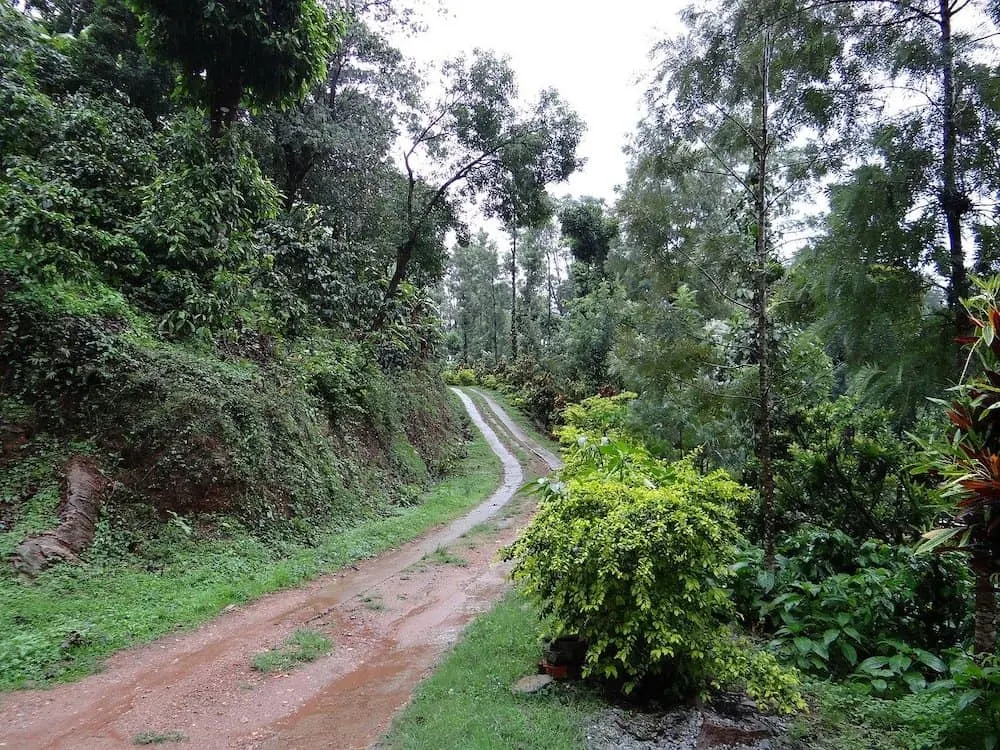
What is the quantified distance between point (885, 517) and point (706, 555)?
2.89 meters

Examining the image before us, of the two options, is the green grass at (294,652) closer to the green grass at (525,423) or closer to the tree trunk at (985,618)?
the tree trunk at (985,618)

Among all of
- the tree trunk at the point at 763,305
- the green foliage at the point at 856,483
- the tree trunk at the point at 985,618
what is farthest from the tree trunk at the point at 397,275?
the tree trunk at the point at 985,618

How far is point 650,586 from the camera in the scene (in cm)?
367

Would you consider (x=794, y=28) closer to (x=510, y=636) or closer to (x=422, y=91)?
(x=510, y=636)

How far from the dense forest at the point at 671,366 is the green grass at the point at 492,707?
1.15ft

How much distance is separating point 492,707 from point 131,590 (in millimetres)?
4329

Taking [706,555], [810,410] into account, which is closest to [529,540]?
[706,555]

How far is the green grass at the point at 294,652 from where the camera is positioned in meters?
4.95

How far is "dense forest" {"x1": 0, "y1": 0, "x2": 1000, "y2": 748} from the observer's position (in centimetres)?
374

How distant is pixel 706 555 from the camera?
3697 mm

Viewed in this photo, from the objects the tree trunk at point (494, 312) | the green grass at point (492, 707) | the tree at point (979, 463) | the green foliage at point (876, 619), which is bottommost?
the green grass at point (492, 707)

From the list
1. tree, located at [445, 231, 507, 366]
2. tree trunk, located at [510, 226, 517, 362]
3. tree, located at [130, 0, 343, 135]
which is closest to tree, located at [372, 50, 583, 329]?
tree, located at [130, 0, 343, 135]

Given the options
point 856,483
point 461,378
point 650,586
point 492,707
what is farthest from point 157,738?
point 461,378

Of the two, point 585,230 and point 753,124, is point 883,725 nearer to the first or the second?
point 753,124
